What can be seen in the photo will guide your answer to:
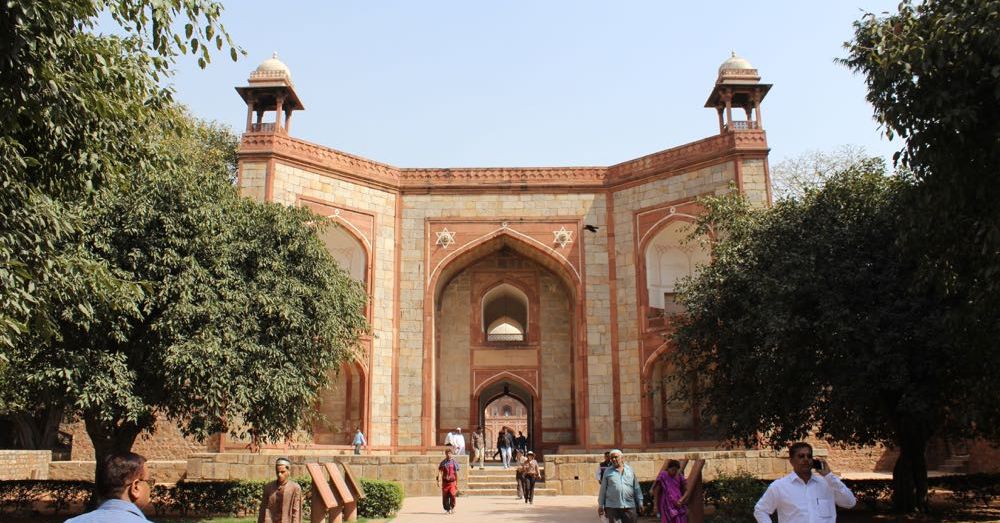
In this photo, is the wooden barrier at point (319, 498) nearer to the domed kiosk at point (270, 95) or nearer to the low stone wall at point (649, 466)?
the low stone wall at point (649, 466)

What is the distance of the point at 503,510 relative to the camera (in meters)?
12.9

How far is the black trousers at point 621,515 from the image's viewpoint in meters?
7.23

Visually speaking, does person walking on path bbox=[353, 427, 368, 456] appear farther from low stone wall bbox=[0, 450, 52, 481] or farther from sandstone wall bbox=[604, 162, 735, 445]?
low stone wall bbox=[0, 450, 52, 481]

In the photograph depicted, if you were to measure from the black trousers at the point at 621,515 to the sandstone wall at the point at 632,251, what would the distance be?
1279 centimetres

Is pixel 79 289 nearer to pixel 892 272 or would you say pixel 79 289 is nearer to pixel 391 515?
pixel 391 515

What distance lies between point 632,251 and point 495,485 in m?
7.38

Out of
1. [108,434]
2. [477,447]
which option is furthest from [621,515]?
[477,447]

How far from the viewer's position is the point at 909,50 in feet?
21.4

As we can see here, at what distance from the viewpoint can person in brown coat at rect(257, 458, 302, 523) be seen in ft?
21.1

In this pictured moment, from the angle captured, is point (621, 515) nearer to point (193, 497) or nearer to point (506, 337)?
point (193, 497)

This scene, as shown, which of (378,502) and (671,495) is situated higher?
(671,495)

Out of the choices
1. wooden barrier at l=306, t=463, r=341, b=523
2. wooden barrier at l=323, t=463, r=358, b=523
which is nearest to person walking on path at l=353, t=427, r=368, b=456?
wooden barrier at l=323, t=463, r=358, b=523

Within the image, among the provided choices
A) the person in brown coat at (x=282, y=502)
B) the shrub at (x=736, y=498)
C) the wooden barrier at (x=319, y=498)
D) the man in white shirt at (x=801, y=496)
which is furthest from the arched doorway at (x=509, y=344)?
the man in white shirt at (x=801, y=496)

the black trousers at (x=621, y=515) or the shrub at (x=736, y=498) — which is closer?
the black trousers at (x=621, y=515)
